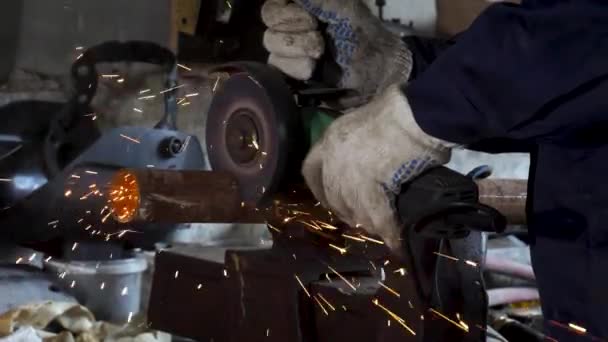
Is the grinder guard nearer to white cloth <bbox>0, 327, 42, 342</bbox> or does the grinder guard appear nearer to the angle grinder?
white cloth <bbox>0, 327, 42, 342</bbox>

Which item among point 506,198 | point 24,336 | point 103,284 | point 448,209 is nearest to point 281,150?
point 448,209

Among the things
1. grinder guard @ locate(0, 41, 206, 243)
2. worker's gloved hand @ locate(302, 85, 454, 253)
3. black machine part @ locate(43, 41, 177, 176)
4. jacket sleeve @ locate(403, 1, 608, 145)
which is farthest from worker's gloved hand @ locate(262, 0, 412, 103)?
black machine part @ locate(43, 41, 177, 176)

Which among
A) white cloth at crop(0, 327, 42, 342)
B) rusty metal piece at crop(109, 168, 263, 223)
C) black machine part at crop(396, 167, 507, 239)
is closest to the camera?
black machine part at crop(396, 167, 507, 239)

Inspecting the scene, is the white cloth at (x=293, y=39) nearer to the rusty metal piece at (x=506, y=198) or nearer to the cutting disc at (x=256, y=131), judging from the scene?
the cutting disc at (x=256, y=131)

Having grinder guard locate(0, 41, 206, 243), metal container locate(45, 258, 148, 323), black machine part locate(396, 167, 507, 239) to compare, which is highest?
black machine part locate(396, 167, 507, 239)

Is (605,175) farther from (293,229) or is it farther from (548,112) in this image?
(293,229)

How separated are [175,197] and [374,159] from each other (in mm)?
332

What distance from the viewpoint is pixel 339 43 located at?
1360 millimetres

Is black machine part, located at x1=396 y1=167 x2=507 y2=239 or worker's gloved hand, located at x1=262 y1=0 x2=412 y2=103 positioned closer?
black machine part, located at x1=396 y1=167 x2=507 y2=239

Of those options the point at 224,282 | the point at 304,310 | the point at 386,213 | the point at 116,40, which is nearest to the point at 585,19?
the point at 386,213

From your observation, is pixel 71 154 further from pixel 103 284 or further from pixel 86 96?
pixel 103 284

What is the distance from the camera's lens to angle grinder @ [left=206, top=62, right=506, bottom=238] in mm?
1021

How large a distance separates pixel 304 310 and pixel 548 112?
624 millimetres

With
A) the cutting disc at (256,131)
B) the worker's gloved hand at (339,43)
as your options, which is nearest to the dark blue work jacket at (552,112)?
the cutting disc at (256,131)
